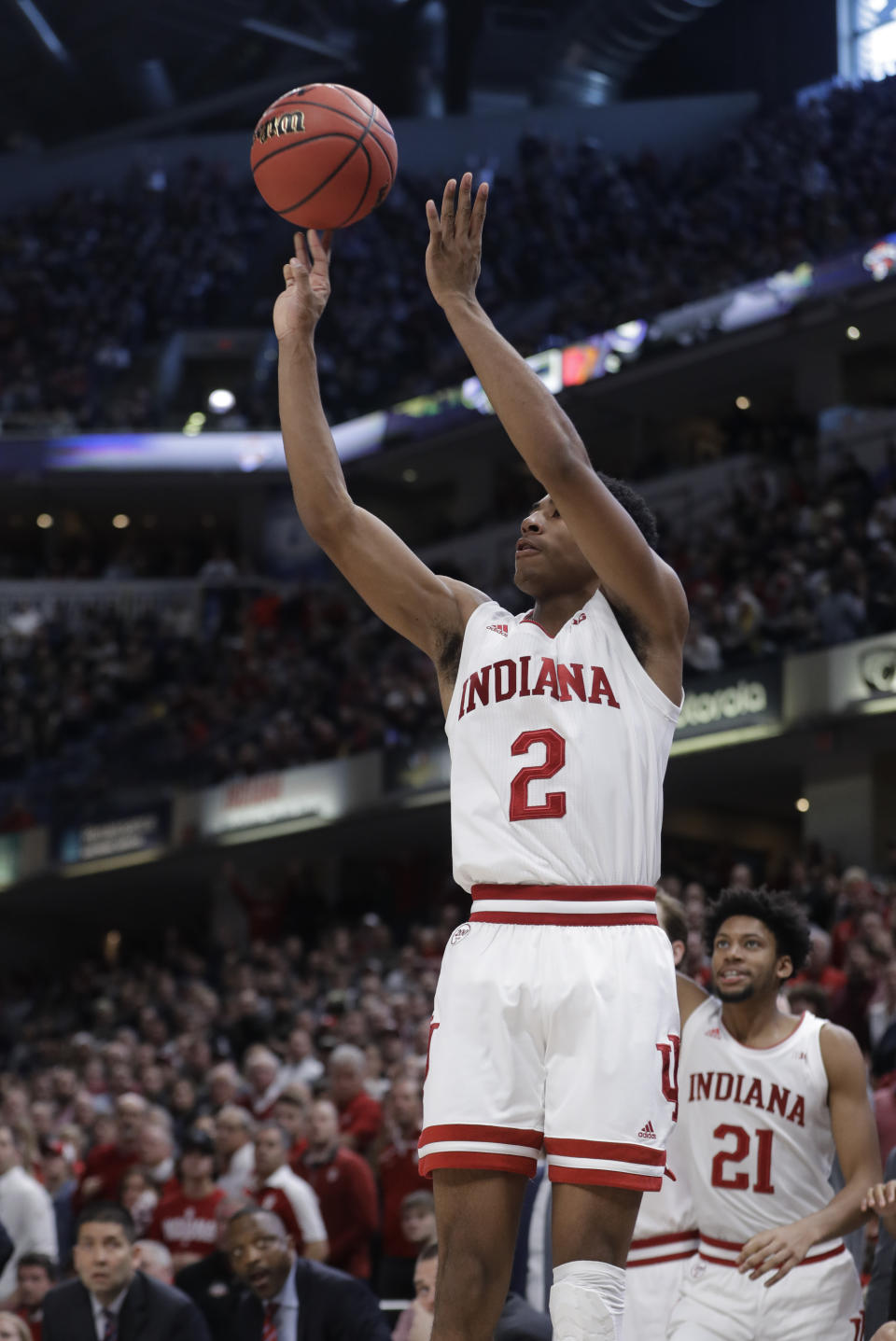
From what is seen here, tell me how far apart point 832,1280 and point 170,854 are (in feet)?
64.4

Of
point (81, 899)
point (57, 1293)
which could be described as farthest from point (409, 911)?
point (57, 1293)

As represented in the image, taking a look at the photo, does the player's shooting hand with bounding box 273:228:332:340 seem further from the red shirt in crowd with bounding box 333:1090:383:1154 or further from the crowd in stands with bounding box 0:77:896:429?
the crowd in stands with bounding box 0:77:896:429

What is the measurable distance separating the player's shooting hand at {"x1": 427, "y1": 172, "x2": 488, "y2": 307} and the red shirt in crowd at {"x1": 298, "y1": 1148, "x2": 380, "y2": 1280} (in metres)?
Answer: 5.92

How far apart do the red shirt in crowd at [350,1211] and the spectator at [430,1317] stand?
1.65 metres

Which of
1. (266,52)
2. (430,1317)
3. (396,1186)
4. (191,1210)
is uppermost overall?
(266,52)

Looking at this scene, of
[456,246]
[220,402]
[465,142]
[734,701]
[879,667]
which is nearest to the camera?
[456,246]

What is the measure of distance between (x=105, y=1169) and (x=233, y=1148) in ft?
4.55

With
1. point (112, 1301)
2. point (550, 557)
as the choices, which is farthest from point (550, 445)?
point (112, 1301)

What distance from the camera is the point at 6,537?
32.3 metres

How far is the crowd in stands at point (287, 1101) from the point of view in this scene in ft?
26.7

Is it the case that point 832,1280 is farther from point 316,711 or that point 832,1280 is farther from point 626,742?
point 316,711

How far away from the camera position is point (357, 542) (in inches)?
139

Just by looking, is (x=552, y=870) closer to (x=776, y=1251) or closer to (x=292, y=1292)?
(x=776, y=1251)

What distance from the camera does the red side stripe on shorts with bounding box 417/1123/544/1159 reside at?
9.88 feet
